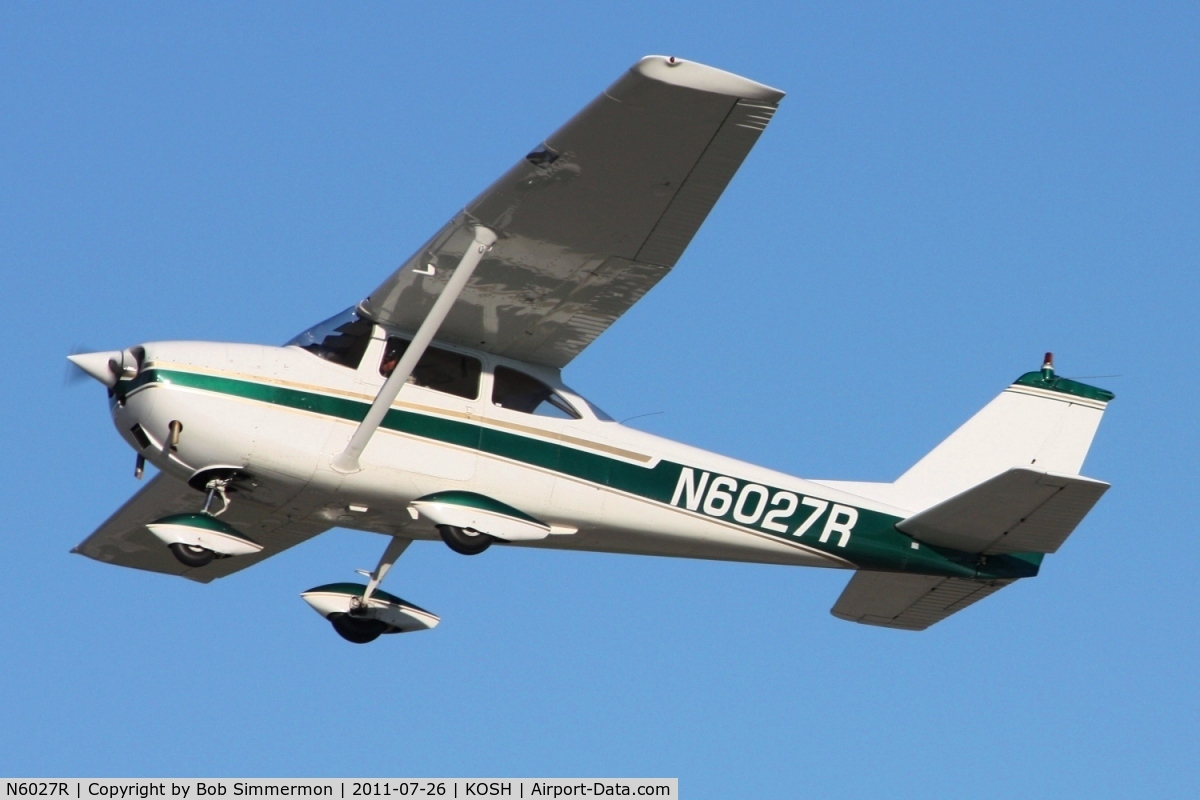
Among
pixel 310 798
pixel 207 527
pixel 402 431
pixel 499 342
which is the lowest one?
pixel 310 798

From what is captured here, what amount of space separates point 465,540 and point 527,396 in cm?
117

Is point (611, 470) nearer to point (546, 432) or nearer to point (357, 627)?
point (546, 432)

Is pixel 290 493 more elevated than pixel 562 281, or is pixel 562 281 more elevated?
pixel 562 281

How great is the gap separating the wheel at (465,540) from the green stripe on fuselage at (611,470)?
59 centimetres

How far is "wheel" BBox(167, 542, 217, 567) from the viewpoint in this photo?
1202cm

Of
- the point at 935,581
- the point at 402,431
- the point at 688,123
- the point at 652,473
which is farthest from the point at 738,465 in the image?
the point at 688,123

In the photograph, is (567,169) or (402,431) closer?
(567,169)

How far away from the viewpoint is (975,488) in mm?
13055

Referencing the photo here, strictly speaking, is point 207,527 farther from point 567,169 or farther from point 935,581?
point 935,581

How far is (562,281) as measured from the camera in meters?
12.5

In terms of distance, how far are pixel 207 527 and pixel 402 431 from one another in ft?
4.76

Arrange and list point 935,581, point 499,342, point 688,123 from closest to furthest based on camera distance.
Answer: point 688,123, point 499,342, point 935,581

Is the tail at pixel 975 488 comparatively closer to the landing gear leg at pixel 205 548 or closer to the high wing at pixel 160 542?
the high wing at pixel 160 542

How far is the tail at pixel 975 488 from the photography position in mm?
13336
